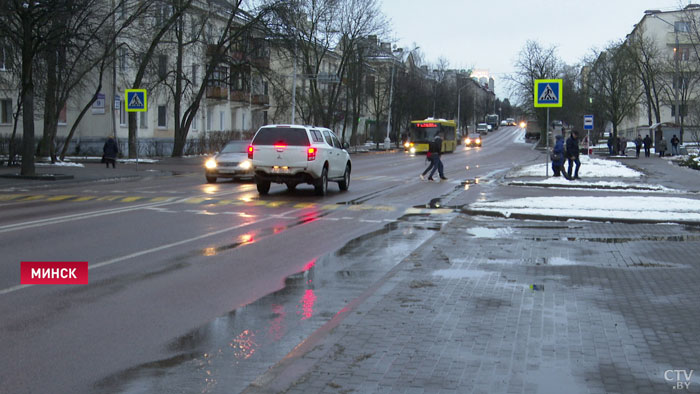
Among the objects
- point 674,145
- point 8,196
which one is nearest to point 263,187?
point 8,196

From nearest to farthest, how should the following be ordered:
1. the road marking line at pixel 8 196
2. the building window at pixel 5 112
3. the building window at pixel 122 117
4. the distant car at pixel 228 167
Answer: the road marking line at pixel 8 196, the distant car at pixel 228 167, the building window at pixel 5 112, the building window at pixel 122 117

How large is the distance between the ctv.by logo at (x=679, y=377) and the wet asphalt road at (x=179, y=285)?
2621mm

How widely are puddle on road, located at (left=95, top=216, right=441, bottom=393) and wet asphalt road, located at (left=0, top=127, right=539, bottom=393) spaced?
16mm

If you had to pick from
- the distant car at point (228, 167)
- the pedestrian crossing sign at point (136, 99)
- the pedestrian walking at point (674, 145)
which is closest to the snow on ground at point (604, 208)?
the distant car at point (228, 167)

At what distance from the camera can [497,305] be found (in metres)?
6.90

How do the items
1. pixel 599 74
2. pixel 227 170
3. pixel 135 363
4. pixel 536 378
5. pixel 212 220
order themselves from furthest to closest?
pixel 599 74 < pixel 227 170 < pixel 212 220 < pixel 135 363 < pixel 536 378

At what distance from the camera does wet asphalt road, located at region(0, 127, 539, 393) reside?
5.23 m

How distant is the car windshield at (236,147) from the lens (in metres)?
27.4

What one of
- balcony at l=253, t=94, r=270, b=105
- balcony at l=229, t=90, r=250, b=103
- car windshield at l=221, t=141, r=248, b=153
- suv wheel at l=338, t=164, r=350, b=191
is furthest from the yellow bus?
suv wheel at l=338, t=164, r=350, b=191

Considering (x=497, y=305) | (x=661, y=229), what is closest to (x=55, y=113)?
(x=661, y=229)

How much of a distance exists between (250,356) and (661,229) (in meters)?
9.52

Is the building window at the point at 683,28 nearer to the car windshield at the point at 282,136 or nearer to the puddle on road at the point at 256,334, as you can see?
the car windshield at the point at 282,136

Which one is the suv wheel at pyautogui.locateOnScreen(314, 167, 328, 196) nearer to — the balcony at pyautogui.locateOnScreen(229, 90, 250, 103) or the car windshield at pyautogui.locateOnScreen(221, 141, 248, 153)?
the car windshield at pyautogui.locateOnScreen(221, 141, 248, 153)

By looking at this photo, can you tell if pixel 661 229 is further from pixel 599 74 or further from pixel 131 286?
pixel 599 74
